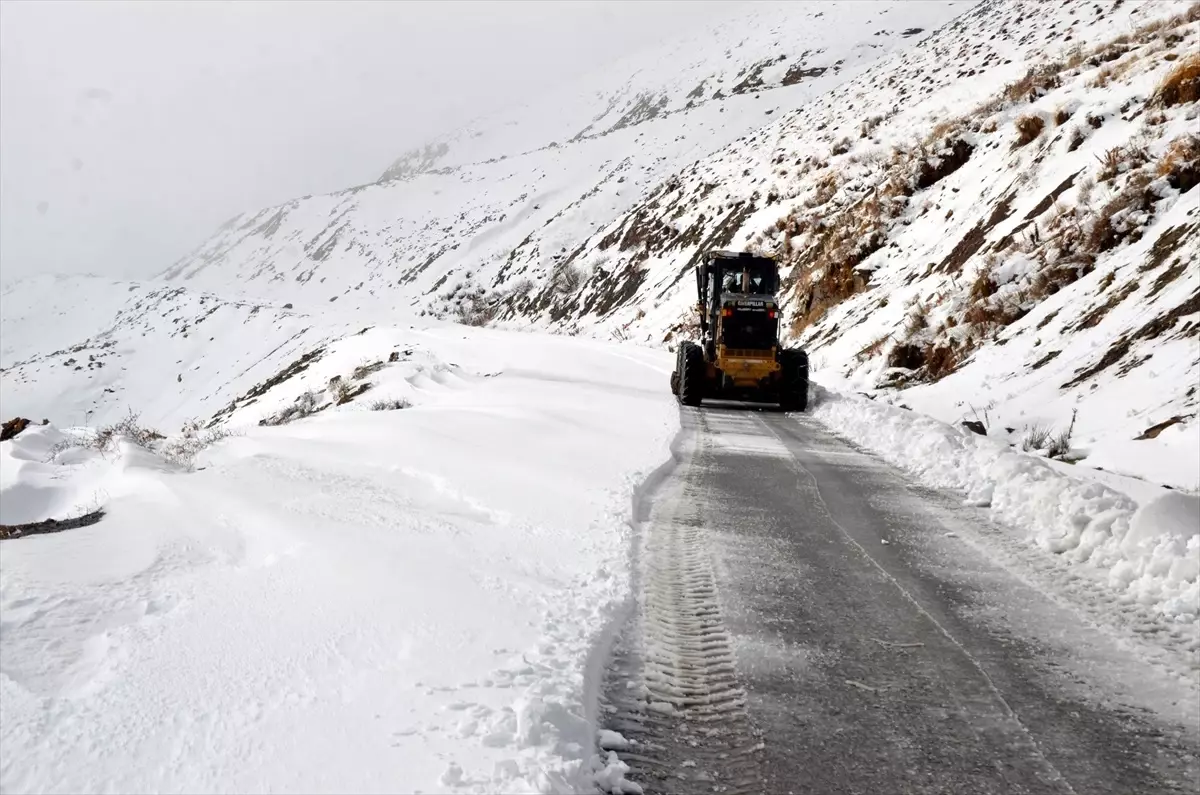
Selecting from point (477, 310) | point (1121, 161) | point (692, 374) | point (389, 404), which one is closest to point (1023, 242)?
point (1121, 161)

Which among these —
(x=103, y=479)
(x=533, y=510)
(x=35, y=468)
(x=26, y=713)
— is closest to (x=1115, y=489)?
(x=533, y=510)

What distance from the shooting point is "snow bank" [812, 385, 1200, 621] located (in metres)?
4.54

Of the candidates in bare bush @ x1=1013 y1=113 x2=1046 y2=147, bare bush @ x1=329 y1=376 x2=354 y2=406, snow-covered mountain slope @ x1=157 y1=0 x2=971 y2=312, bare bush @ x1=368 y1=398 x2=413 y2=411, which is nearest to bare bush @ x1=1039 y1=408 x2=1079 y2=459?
bare bush @ x1=368 y1=398 x2=413 y2=411

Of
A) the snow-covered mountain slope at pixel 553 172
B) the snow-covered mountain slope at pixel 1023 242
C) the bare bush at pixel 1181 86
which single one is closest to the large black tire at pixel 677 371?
A: the snow-covered mountain slope at pixel 1023 242

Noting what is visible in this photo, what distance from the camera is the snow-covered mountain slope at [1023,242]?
9.98 metres

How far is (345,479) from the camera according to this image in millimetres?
6820

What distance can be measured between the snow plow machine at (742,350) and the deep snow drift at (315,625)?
22.5 feet

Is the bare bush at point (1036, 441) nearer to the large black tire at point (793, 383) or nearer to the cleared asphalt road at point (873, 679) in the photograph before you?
Result: the cleared asphalt road at point (873, 679)

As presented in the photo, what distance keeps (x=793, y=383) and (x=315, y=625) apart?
11.8 meters

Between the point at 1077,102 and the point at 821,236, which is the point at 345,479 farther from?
the point at 821,236

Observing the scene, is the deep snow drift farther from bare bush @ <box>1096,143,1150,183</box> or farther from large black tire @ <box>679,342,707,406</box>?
bare bush @ <box>1096,143,1150,183</box>

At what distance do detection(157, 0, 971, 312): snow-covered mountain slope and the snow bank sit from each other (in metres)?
46.7

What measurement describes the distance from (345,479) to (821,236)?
23.6 metres

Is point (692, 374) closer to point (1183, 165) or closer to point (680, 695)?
point (1183, 165)
